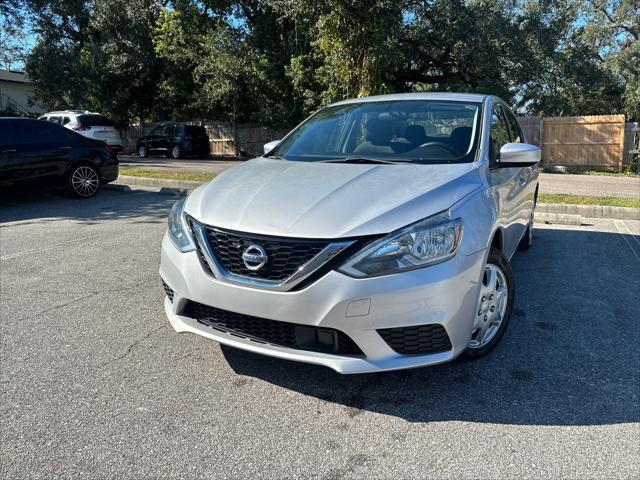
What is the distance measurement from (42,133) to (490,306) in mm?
8838

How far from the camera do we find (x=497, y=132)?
427 cm

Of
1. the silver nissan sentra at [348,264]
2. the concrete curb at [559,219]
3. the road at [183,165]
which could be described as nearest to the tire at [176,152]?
the road at [183,165]

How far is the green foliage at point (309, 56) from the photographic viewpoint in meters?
18.4

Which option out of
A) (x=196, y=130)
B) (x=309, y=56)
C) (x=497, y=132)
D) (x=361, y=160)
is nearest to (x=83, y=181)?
(x=361, y=160)

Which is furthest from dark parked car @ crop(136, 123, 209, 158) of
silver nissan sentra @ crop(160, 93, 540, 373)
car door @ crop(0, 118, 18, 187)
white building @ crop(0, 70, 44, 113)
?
silver nissan sentra @ crop(160, 93, 540, 373)

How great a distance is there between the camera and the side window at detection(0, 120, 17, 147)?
8688mm

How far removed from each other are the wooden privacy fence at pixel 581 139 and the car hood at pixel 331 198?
59.9ft

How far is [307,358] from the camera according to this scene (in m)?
2.66

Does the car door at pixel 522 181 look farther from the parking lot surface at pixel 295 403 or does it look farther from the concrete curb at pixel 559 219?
the concrete curb at pixel 559 219

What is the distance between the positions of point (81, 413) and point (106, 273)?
2.64 m

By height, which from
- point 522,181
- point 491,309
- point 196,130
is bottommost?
point 491,309

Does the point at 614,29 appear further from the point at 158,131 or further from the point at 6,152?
the point at 6,152

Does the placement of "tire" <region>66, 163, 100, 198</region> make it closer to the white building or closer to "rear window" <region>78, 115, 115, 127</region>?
"rear window" <region>78, 115, 115, 127</region>

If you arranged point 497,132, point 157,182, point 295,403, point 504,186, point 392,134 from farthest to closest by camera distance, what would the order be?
1. point 157,182
2. point 497,132
3. point 392,134
4. point 504,186
5. point 295,403
